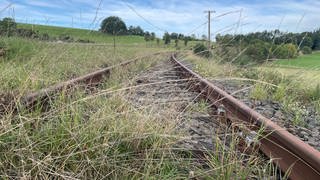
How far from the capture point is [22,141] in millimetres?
2531

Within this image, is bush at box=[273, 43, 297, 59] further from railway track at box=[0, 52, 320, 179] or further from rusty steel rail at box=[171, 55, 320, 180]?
rusty steel rail at box=[171, 55, 320, 180]

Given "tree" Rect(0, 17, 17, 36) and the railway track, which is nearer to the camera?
the railway track

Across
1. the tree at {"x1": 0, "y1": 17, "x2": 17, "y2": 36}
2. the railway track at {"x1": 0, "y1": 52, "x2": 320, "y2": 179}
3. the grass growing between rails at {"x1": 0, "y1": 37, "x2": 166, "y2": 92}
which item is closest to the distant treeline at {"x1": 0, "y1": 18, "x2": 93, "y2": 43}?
the tree at {"x1": 0, "y1": 17, "x2": 17, "y2": 36}

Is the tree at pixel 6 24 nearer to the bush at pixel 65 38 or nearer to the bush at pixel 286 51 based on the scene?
the bush at pixel 65 38

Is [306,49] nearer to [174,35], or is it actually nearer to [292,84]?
[292,84]

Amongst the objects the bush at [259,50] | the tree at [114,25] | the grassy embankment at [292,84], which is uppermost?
the tree at [114,25]

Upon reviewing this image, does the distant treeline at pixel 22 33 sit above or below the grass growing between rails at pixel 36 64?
above

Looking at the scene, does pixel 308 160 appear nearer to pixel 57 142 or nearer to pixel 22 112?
pixel 57 142

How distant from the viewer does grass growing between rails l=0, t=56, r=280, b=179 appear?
7.74 feet

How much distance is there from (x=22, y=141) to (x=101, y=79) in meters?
4.22

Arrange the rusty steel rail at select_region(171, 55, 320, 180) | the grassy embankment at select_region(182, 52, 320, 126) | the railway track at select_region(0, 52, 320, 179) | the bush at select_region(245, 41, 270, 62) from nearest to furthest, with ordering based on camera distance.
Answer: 1. the rusty steel rail at select_region(171, 55, 320, 180)
2. the railway track at select_region(0, 52, 320, 179)
3. the grassy embankment at select_region(182, 52, 320, 126)
4. the bush at select_region(245, 41, 270, 62)

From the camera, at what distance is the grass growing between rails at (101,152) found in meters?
2.36

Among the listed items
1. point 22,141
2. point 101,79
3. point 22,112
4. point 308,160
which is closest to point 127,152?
point 22,141

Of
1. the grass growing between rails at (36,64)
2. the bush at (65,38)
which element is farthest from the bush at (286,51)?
the bush at (65,38)
